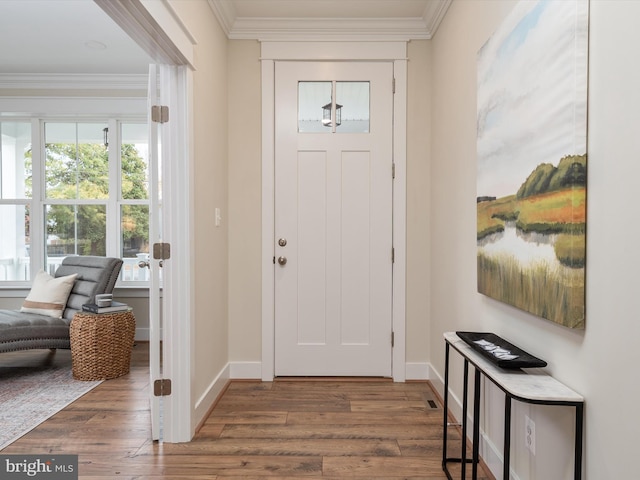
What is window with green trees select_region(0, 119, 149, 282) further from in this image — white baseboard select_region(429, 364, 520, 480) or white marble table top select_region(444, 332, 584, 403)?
white marble table top select_region(444, 332, 584, 403)

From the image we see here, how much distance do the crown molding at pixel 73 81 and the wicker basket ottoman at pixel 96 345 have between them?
241 cm

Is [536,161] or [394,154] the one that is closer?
[536,161]

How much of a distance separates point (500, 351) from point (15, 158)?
511cm

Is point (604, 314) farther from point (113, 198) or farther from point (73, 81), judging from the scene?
point (73, 81)

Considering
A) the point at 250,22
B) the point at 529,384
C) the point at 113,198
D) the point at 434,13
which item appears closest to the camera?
the point at 529,384

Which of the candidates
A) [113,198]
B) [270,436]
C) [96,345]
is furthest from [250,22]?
[270,436]

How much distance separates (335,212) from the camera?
10.9ft

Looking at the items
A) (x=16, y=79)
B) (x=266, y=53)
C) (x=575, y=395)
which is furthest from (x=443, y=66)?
(x=16, y=79)

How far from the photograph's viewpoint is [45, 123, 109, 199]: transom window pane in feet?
15.1

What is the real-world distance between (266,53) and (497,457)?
2.97 metres

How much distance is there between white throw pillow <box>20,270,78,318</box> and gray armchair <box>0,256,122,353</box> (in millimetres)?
57

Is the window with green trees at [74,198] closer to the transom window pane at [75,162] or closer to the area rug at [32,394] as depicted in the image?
the transom window pane at [75,162]

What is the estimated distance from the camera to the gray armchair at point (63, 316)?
340 centimetres

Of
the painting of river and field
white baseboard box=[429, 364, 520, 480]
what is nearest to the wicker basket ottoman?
white baseboard box=[429, 364, 520, 480]
